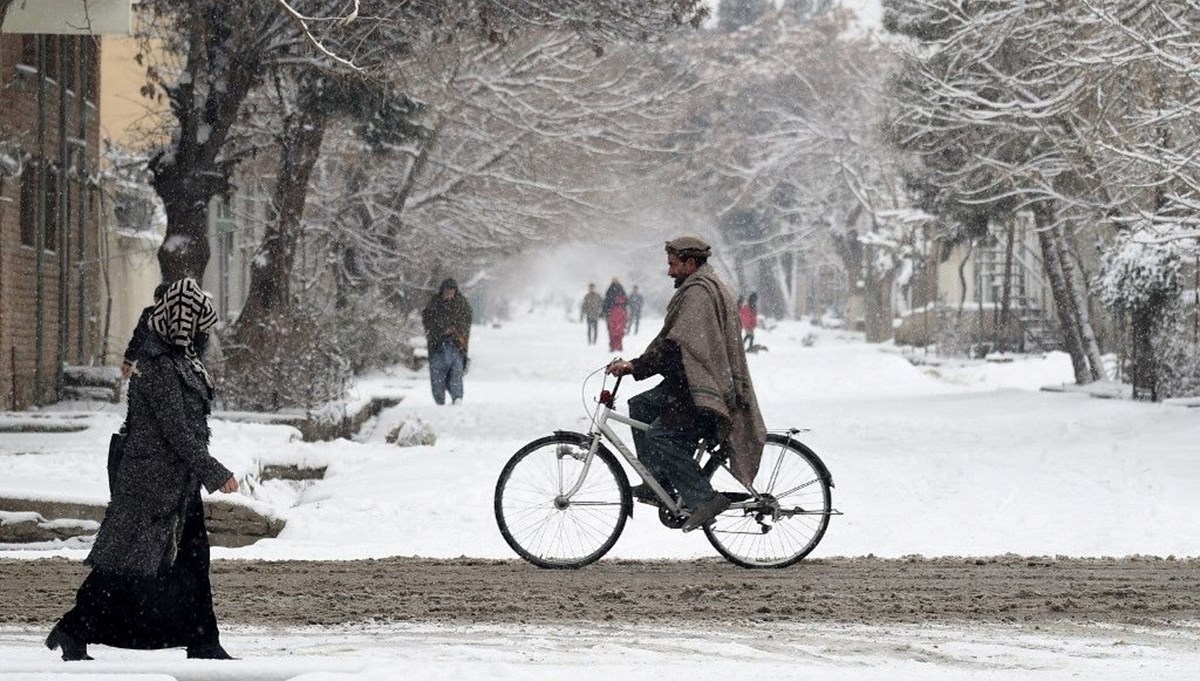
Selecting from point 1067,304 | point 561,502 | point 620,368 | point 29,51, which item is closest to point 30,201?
point 29,51

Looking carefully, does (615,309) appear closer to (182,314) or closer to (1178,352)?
(1178,352)

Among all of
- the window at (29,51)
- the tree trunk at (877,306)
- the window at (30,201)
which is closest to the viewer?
the window at (29,51)

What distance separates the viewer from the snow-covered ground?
7793 millimetres

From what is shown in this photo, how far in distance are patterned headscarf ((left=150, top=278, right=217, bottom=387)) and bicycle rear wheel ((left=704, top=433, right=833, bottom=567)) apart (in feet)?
13.4

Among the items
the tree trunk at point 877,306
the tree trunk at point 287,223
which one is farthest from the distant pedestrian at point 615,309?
the tree trunk at point 287,223

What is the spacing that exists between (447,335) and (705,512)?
54.0 feet

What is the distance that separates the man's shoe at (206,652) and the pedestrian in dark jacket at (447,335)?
19107mm

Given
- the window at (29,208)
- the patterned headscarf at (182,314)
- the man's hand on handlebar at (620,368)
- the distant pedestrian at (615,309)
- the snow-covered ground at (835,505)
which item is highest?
the window at (29,208)

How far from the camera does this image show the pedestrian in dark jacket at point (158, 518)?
7.49 metres

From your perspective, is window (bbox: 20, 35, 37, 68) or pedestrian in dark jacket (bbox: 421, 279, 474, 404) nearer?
window (bbox: 20, 35, 37, 68)

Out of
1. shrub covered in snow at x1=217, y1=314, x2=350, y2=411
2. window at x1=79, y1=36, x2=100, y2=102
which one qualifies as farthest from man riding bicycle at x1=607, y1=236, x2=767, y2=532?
window at x1=79, y1=36, x2=100, y2=102

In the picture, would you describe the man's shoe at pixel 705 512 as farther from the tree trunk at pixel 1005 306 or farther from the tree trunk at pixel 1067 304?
the tree trunk at pixel 1005 306

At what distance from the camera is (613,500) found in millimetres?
10938

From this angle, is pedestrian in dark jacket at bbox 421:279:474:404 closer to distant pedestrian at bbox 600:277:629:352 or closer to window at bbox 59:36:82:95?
window at bbox 59:36:82:95
